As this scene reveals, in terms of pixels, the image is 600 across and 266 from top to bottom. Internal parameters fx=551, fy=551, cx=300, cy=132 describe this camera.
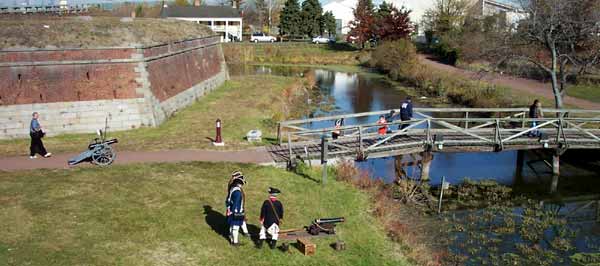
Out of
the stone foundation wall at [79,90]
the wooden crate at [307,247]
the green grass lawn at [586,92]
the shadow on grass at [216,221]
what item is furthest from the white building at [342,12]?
the wooden crate at [307,247]

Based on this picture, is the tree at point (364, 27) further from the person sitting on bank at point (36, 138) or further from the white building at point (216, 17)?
the person sitting on bank at point (36, 138)

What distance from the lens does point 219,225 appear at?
40.9ft

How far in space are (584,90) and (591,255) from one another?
80.7ft

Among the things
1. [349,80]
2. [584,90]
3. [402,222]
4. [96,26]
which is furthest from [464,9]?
[402,222]

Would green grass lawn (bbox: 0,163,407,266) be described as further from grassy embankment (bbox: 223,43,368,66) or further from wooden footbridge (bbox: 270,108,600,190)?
grassy embankment (bbox: 223,43,368,66)

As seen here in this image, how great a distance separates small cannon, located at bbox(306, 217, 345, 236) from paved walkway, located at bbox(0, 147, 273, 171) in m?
5.41

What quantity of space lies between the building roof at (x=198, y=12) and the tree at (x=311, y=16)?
10.5m

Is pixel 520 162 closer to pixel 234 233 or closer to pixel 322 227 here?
pixel 322 227

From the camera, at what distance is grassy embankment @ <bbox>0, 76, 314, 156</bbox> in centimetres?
1908

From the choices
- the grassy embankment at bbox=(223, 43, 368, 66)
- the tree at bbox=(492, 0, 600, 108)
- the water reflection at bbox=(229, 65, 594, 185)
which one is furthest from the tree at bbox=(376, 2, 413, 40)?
the tree at bbox=(492, 0, 600, 108)

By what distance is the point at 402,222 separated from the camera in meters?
14.8

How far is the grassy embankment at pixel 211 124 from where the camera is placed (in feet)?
62.6

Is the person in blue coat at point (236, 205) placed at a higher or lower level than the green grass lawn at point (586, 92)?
lower

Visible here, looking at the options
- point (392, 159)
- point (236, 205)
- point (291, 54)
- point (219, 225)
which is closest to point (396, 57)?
point (291, 54)
